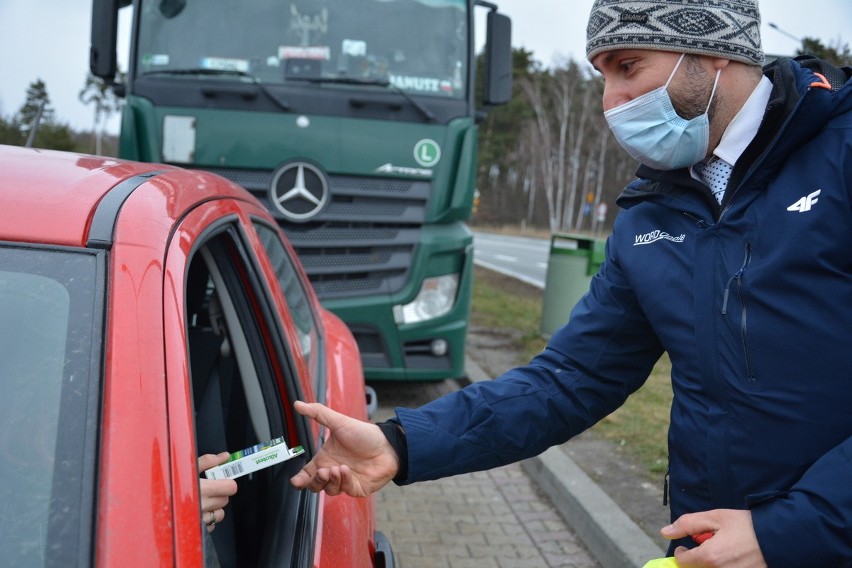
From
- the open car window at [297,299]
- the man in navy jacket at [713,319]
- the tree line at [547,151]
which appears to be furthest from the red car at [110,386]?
the tree line at [547,151]

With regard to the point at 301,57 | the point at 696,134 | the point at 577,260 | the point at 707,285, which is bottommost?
the point at 577,260

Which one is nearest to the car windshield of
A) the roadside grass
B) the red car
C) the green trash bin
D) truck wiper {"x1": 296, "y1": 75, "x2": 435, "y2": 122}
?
the red car

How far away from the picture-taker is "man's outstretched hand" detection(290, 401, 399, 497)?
2.11 meters

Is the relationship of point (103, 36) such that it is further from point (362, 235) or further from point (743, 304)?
point (743, 304)

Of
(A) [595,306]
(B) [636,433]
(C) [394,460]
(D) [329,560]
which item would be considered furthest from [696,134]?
(B) [636,433]

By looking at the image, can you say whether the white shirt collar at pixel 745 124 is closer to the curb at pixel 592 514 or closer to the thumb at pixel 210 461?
the thumb at pixel 210 461

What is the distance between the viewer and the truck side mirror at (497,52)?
6.95m

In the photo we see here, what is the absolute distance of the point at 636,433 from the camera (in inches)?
257

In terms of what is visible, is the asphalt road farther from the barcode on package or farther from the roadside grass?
the barcode on package

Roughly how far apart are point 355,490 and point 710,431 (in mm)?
777

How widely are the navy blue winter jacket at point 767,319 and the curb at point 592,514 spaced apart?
7.70 feet

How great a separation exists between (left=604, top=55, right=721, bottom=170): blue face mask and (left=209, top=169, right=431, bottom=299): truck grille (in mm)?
4465

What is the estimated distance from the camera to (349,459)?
2.19 metres

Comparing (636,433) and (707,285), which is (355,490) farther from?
(636,433)
